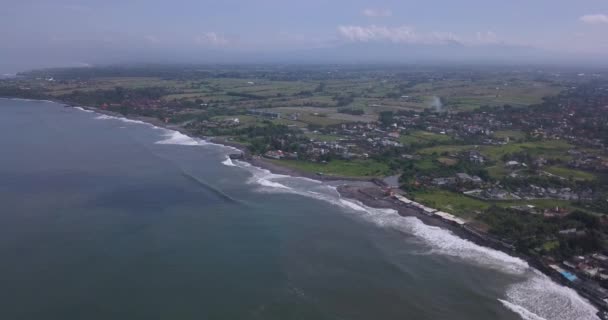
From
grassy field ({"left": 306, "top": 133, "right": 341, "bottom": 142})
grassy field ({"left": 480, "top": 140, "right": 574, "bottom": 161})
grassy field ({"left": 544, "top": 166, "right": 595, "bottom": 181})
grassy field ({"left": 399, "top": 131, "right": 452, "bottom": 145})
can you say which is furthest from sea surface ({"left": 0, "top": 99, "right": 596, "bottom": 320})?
grassy field ({"left": 480, "top": 140, "right": 574, "bottom": 161})

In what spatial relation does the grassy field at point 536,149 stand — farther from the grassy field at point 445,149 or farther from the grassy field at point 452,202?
the grassy field at point 452,202

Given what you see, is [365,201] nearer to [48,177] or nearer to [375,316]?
[375,316]

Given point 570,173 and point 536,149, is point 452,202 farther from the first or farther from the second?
point 536,149

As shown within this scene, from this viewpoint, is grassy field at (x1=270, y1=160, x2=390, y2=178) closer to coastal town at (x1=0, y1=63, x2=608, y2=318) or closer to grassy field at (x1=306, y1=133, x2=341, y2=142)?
coastal town at (x1=0, y1=63, x2=608, y2=318)

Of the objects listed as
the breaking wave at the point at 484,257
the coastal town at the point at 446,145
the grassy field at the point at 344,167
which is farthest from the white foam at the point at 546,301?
the grassy field at the point at 344,167


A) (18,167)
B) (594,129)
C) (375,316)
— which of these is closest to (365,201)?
(375,316)

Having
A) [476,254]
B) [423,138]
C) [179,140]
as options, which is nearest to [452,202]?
[476,254]
